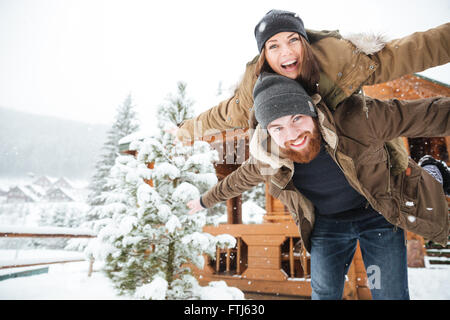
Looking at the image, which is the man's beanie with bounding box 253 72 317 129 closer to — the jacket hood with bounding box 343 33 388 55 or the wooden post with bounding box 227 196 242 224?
the jacket hood with bounding box 343 33 388 55

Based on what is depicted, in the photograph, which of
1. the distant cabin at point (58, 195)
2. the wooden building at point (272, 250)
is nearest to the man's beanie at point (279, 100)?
the wooden building at point (272, 250)

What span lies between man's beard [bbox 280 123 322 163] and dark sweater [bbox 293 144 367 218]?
0.12 metres

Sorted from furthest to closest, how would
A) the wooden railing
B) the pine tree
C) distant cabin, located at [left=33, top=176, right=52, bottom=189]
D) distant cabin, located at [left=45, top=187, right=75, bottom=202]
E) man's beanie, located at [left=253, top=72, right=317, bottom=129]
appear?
distant cabin, located at [left=33, top=176, right=52, bottom=189] → distant cabin, located at [left=45, top=187, right=75, bottom=202] → the pine tree → the wooden railing → man's beanie, located at [left=253, top=72, right=317, bottom=129]

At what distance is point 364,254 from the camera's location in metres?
1.70

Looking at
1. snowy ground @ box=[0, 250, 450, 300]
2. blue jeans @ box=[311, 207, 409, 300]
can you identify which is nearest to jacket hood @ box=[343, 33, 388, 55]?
blue jeans @ box=[311, 207, 409, 300]

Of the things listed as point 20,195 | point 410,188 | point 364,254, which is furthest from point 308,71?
point 20,195

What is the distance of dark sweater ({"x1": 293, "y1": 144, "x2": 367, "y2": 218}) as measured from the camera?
1.59 m

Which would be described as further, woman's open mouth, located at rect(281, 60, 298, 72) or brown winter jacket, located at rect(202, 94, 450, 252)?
woman's open mouth, located at rect(281, 60, 298, 72)

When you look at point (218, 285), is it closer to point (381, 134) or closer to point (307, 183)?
point (307, 183)

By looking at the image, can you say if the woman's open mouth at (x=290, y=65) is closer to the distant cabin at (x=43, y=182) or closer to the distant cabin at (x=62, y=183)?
the distant cabin at (x=43, y=182)

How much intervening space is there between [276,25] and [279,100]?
0.62m

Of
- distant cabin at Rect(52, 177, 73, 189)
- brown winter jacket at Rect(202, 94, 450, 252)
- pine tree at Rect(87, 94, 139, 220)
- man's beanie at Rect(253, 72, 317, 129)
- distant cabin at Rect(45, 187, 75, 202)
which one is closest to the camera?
brown winter jacket at Rect(202, 94, 450, 252)

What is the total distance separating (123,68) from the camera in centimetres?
6606
